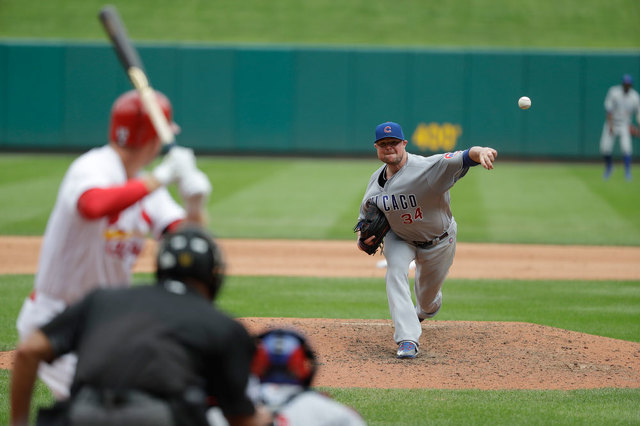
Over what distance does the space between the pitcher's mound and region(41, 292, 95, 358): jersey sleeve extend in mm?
3234

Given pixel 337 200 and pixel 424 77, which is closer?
pixel 337 200

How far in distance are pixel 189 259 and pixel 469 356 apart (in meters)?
4.48

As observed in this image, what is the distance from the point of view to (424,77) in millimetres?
25641

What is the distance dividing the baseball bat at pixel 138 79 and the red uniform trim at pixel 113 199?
0.23 meters

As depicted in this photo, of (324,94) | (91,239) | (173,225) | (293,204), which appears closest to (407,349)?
(173,225)

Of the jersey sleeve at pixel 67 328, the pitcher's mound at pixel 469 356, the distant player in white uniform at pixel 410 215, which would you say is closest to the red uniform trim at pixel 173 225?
the jersey sleeve at pixel 67 328

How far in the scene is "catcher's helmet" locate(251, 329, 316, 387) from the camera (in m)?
3.44

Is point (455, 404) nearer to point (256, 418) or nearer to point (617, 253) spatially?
point (256, 418)

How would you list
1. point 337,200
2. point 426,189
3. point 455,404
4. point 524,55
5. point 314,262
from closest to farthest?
point 455,404 → point 426,189 → point 314,262 → point 337,200 → point 524,55

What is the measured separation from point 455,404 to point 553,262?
6.97 meters

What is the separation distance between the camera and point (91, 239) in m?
3.70

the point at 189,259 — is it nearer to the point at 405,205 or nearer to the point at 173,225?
the point at 173,225

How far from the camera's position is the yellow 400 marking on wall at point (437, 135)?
84.6ft

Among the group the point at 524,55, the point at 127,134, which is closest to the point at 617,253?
the point at 127,134
